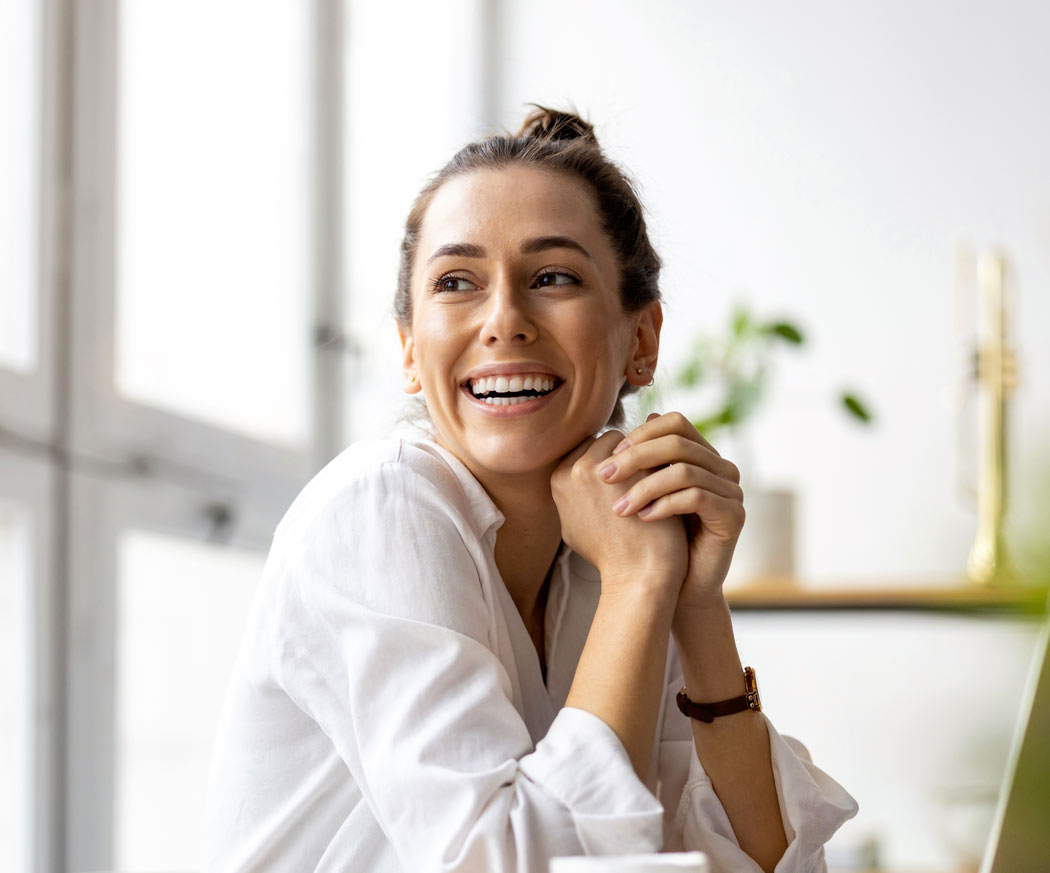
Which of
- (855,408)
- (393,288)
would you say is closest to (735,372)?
(855,408)

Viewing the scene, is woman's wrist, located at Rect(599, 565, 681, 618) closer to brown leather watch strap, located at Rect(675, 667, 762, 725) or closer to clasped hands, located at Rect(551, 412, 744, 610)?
clasped hands, located at Rect(551, 412, 744, 610)

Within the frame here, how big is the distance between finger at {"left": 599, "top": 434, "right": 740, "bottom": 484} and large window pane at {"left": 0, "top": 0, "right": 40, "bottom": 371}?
93 centimetres

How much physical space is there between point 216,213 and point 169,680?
34.5 inches

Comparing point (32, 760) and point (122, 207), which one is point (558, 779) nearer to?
point (32, 760)

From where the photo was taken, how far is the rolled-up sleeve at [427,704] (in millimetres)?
879

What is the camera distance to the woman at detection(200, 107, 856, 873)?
0.90 metres

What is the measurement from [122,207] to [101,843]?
975 mm

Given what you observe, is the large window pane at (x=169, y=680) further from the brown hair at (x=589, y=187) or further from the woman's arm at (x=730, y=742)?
the woman's arm at (x=730, y=742)

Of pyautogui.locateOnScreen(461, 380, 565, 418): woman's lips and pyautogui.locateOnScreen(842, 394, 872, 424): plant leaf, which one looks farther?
pyautogui.locateOnScreen(842, 394, 872, 424): plant leaf

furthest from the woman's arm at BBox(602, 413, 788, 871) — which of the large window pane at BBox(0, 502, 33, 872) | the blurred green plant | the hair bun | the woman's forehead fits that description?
the blurred green plant

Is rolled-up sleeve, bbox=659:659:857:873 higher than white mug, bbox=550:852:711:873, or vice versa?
white mug, bbox=550:852:711:873

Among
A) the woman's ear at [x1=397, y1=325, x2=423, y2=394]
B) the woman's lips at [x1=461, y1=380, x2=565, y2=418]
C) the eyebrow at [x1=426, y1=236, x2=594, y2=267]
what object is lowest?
the woman's lips at [x1=461, y1=380, x2=565, y2=418]

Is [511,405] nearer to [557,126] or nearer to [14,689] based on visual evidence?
[557,126]

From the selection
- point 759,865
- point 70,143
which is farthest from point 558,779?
point 70,143
